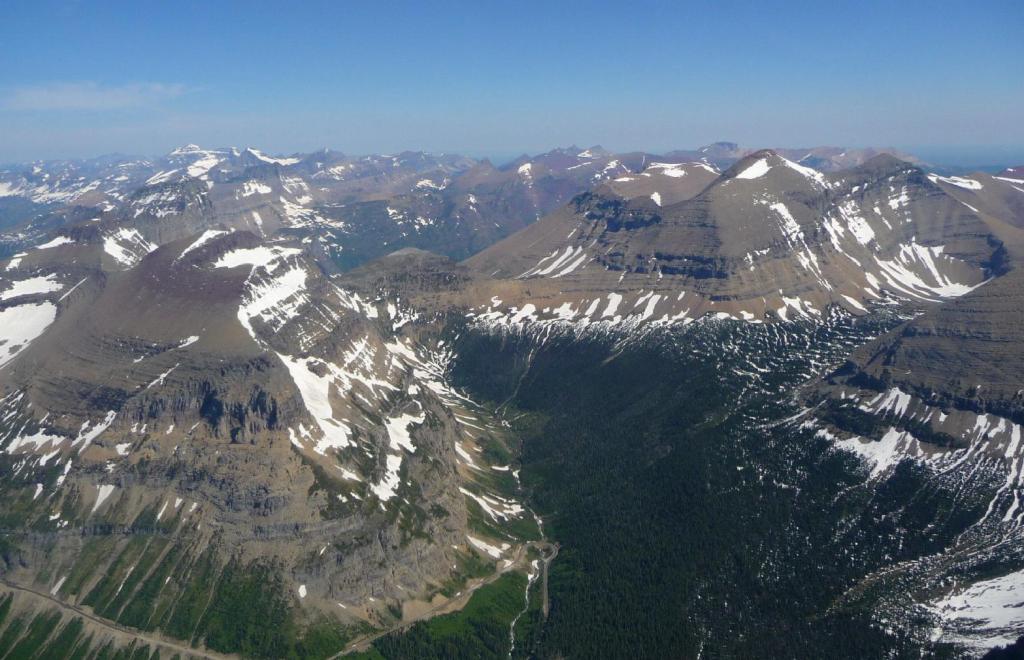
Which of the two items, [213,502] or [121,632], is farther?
[213,502]

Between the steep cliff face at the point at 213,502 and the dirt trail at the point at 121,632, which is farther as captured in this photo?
the steep cliff face at the point at 213,502

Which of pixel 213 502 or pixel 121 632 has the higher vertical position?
pixel 213 502

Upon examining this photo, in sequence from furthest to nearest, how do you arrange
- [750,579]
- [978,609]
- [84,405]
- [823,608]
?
[84,405] < [750,579] < [823,608] < [978,609]

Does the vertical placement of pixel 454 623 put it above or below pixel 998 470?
below

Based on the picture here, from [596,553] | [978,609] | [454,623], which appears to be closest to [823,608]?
[978,609]

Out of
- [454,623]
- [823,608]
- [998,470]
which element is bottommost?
[454,623]

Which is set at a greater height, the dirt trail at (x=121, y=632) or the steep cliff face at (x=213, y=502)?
the steep cliff face at (x=213, y=502)

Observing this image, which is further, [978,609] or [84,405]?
[84,405]

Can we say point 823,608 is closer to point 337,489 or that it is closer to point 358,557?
point 358,557

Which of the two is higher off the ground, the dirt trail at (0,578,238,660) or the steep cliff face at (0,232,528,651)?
the steep cliff face at (0,232,528,651)

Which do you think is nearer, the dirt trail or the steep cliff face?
the dirt trail

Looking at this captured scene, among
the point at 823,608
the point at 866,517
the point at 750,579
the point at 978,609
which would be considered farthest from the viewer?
the point at 866,517
